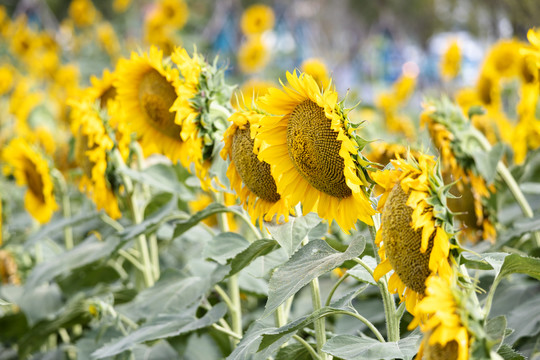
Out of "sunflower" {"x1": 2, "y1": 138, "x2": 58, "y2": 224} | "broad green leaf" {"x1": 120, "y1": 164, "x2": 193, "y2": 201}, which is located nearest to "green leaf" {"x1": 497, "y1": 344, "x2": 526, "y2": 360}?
"broad green leaf" {"x1": 120, "y1": 164, "x2": 193, "y2": 201}

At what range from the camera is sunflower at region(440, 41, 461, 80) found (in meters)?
3.85

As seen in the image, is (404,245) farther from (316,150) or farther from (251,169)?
(251,169)

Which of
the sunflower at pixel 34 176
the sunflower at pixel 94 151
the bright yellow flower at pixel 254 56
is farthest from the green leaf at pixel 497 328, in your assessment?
the bright yellow flower at pixel 254 56

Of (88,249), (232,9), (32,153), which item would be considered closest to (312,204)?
(88,249)

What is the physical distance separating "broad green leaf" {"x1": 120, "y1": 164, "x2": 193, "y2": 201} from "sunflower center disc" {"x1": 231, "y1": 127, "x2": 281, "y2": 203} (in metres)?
0.47

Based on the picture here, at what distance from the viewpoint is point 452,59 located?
385 cm

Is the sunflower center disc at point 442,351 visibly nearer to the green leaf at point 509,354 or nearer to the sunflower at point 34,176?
the green leaf at point 509,354

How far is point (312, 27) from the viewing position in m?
8.88

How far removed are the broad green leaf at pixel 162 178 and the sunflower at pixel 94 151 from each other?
64 mm

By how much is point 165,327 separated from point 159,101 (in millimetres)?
445


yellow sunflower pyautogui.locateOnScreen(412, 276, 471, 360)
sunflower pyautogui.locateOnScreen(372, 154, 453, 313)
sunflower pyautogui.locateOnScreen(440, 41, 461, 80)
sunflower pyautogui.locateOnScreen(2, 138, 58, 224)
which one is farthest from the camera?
sunflower pyautogui.locateOnScreen(440, 41, 461, 80)

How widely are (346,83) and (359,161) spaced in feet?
21.1

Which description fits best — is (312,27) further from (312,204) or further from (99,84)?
(312,204)

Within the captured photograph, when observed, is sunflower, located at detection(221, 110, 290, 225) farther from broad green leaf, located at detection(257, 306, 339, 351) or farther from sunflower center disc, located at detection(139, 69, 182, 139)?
sunflower center disc, located at detection(139, 69, 182, 139)
